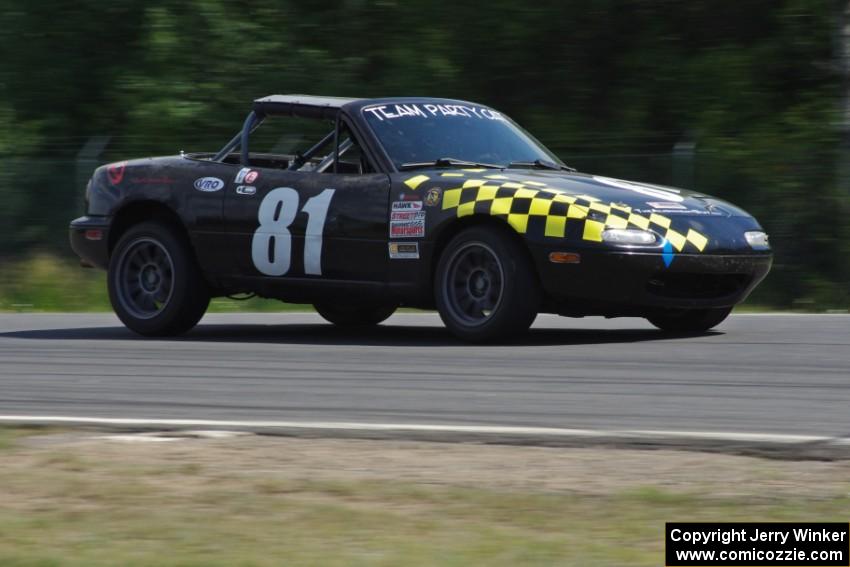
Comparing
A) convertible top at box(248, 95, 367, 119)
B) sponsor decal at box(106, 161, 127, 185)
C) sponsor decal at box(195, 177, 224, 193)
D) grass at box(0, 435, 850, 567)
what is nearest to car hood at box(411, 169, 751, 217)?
convertible top at box(248, 95, 367, 119)

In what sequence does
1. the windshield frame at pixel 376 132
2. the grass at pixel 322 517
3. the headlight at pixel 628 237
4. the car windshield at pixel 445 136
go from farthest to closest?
the car windshield at pixel 445 136
the windshield frame at pixel 376 132
the headlight at pixel 628 237
the grass at pixel 322 517

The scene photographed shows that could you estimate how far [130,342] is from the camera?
1004 cm

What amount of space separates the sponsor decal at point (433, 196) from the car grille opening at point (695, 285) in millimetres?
1308

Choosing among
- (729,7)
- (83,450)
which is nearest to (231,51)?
(729,7)

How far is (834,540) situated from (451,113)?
242 inches

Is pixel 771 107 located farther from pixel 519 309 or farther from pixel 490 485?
pixel 490 485

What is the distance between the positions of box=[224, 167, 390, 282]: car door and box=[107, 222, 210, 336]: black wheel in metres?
0.38

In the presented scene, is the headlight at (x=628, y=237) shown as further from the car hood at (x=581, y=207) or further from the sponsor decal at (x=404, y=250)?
the sponsor decal at (x=404, y=250)

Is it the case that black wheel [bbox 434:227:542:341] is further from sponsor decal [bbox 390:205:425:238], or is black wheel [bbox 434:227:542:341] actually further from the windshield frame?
the windshield frame

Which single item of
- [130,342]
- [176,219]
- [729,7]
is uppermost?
[729,7]

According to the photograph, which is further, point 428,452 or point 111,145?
point 111,145

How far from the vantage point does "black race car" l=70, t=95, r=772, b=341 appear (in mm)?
8695

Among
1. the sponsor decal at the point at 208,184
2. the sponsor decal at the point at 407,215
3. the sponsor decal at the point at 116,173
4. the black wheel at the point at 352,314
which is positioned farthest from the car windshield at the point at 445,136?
the sponsor decal at the point at 116,173

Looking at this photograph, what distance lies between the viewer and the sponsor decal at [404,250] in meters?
9.16
